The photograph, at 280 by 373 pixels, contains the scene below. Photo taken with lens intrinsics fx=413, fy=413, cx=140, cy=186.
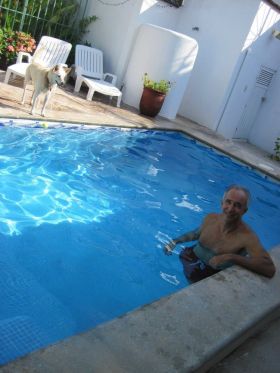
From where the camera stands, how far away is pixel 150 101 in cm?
1143

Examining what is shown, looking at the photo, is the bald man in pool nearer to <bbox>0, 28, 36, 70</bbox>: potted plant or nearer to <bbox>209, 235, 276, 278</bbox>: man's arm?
<bbox>209, 235, 276, 278</bbox>: man's arm

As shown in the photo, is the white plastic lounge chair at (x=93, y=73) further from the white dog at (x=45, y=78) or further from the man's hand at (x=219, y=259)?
the man's hand at (x=219, y=259)

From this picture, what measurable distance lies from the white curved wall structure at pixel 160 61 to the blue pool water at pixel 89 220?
2723 millimetres

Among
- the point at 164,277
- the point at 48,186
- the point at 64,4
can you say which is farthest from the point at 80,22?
the point at 164,277

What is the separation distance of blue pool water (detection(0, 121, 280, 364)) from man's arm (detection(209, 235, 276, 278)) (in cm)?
129

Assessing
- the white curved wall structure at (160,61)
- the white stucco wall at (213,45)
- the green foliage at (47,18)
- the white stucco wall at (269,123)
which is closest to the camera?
the green foliage at (47,18)

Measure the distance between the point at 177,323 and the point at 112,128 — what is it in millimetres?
7082

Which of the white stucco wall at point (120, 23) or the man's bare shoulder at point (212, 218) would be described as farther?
the white stucco wall at point (120, 23)

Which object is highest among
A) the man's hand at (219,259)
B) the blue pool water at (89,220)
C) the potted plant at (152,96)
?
the potted plant at (152,96)

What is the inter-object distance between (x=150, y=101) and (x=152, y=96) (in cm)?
15

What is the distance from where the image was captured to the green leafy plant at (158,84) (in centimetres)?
1141

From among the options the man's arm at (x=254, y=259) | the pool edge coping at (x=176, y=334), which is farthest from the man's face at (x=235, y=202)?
the pool edge coping at (x=176, y=334)

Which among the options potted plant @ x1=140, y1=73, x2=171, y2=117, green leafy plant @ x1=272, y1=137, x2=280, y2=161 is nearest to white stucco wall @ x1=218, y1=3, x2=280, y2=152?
green leafy plant @ x1=272, y1=137, x2=280, y2=161

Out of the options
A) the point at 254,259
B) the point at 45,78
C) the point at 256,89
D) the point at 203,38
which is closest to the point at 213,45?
the point at 203,38
